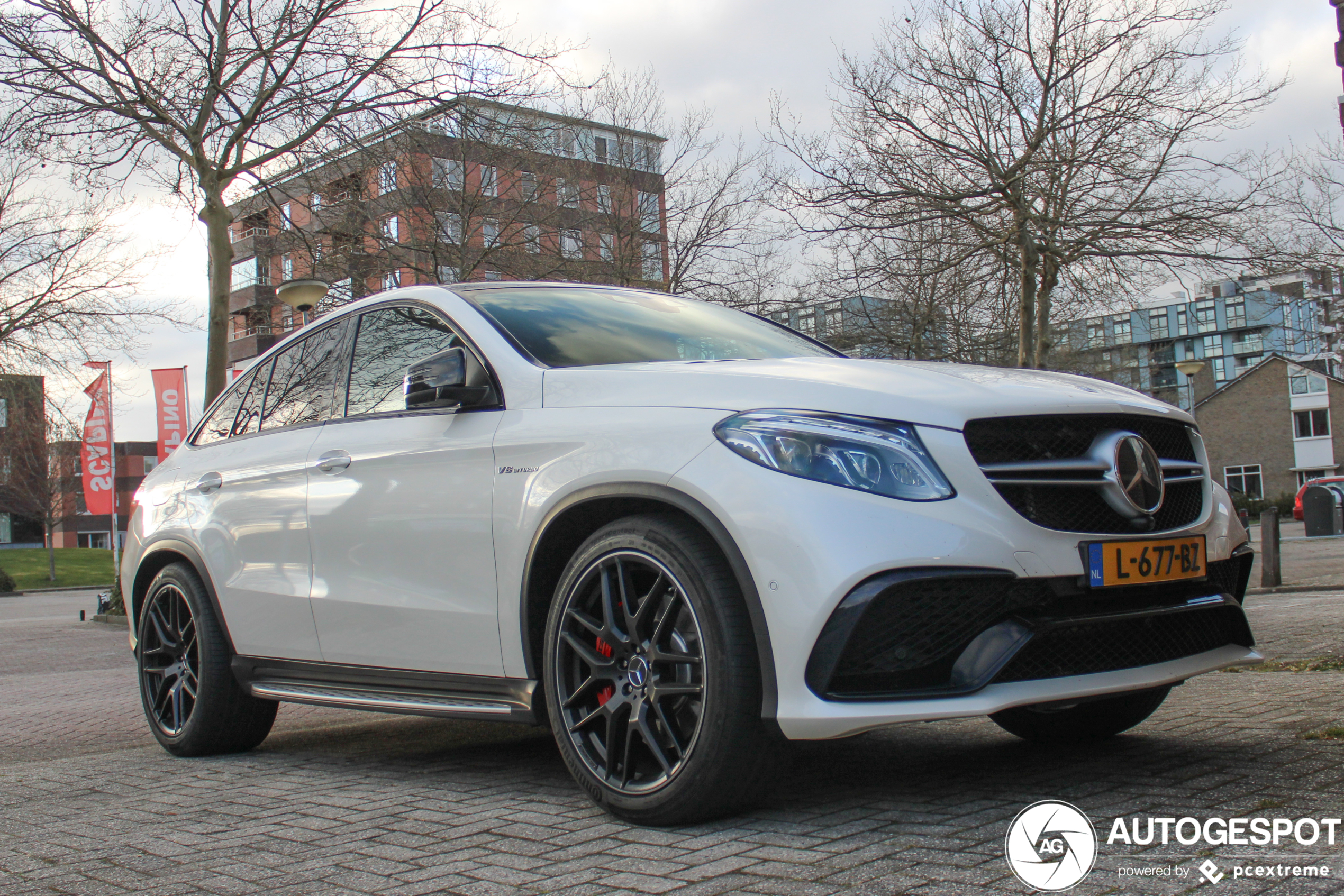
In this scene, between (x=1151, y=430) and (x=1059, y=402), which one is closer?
(x=1059, y=402)

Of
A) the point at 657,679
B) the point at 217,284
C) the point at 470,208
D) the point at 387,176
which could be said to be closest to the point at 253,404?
the point at 657,679

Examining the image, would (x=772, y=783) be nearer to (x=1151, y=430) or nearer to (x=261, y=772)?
(x=1151, y=430)

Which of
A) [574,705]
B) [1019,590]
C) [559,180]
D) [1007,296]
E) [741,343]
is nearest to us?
[1019,590]

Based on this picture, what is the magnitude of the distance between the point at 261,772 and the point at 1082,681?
10.4 feet

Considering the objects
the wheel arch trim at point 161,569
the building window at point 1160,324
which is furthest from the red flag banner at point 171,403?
the building window at point 1160,324

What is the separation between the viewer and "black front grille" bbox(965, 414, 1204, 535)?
119 inches

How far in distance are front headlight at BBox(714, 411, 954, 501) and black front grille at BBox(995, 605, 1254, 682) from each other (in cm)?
45

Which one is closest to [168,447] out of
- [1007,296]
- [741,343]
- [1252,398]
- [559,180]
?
[559,180]

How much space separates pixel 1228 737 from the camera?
13.2ft

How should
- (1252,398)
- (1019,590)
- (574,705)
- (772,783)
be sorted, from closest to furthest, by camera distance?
(1019,590) → (772,783) → (574,705) → (1252,398)

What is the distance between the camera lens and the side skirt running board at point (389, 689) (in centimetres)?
366

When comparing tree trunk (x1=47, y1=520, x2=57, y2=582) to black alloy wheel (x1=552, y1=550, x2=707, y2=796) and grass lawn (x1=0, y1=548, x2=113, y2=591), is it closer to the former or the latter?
grass lawn (x1=0, y1=548, x2=113, y2=591)

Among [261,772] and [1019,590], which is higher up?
[1019,590]

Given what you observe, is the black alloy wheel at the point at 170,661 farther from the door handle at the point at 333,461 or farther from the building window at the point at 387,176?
the building window at the point at 387,176
